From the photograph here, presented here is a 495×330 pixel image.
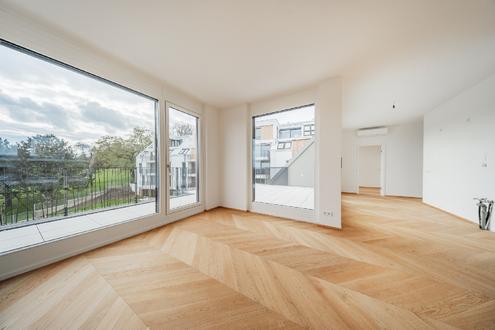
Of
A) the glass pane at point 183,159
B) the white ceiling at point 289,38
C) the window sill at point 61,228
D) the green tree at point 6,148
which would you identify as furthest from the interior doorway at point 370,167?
the green tree at point 6,148

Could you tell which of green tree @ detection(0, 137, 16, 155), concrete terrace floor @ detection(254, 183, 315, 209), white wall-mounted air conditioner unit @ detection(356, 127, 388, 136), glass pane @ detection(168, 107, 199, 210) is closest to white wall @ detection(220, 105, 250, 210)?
concrete terrace floor @ detection(254, 183, 315, 209)

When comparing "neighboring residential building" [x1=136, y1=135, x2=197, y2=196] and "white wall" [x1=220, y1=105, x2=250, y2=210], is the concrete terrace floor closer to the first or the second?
"white wall" [x1=220, y1=105, x2=250, y2=210]

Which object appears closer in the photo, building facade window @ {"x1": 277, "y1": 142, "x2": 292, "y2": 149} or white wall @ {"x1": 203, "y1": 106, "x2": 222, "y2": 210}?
building facade window @ {"x1": 277, "y1": 142, "x2": 292, "y2": 149}

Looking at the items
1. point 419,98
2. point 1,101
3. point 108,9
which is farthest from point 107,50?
point 419,98

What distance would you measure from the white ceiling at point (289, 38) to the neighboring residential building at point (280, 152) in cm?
99

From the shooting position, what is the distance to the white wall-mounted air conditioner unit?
618 centimetres

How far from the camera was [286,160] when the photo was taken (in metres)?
4.05

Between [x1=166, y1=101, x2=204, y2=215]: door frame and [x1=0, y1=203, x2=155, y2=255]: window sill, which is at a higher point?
[x1=166, y1=101, x2=204, y2=215]: door frame

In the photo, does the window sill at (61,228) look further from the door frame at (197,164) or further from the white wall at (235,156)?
the white wall at (235,156)

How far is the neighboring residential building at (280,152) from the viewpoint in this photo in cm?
368

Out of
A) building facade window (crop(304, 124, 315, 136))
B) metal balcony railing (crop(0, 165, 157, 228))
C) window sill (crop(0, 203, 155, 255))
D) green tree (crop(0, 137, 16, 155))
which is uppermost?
building facade window (crop(304, 124, 315, 136))

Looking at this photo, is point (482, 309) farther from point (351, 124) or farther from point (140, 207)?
point (351, 124)

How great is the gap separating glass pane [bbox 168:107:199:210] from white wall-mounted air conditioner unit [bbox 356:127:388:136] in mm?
6288

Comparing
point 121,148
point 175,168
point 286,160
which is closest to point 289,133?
point 286,160
